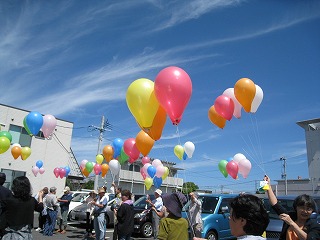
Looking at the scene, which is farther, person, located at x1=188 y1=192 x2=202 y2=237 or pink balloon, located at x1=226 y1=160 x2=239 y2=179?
pink balloon, located at x1=226 y1=160 x2=239 y2=179

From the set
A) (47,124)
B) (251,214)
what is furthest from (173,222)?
(47,124)

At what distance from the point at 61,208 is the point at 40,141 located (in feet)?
47.9

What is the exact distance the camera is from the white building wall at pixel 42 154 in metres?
23.1

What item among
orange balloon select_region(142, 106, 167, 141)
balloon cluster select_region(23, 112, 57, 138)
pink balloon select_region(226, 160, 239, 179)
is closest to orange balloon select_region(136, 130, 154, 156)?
orange balloon select_region(142, 106, 167, 141)

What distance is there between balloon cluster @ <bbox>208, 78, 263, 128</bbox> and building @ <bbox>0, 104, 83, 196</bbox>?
57.7ft

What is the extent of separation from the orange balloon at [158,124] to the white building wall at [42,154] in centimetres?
1837

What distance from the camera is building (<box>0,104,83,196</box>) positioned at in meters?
23.0

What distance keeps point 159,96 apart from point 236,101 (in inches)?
148

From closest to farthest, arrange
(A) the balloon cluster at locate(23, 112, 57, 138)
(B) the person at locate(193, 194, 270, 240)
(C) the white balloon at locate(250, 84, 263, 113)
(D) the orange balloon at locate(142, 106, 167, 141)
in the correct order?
(B) the person at locate(193, 194, 270, 240) < (D) the orange balloon at locate(142, 106, 167, 141) < (C) the white balloon at locate(250, 84, 263, 113) < (A) the balloon cluster at locate(23, 112, 57, 138)

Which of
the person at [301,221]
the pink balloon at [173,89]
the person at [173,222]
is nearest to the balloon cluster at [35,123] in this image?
the pink balloon at [173,89]

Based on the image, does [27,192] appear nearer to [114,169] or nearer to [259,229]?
[259,229]

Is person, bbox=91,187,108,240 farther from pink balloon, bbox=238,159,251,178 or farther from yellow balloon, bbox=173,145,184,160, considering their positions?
pink balloon, bbox=238,159,251,178

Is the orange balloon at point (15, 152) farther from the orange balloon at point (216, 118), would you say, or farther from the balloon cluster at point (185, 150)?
the orange balloon at point (216, 118)

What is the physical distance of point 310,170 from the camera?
3009 cm
